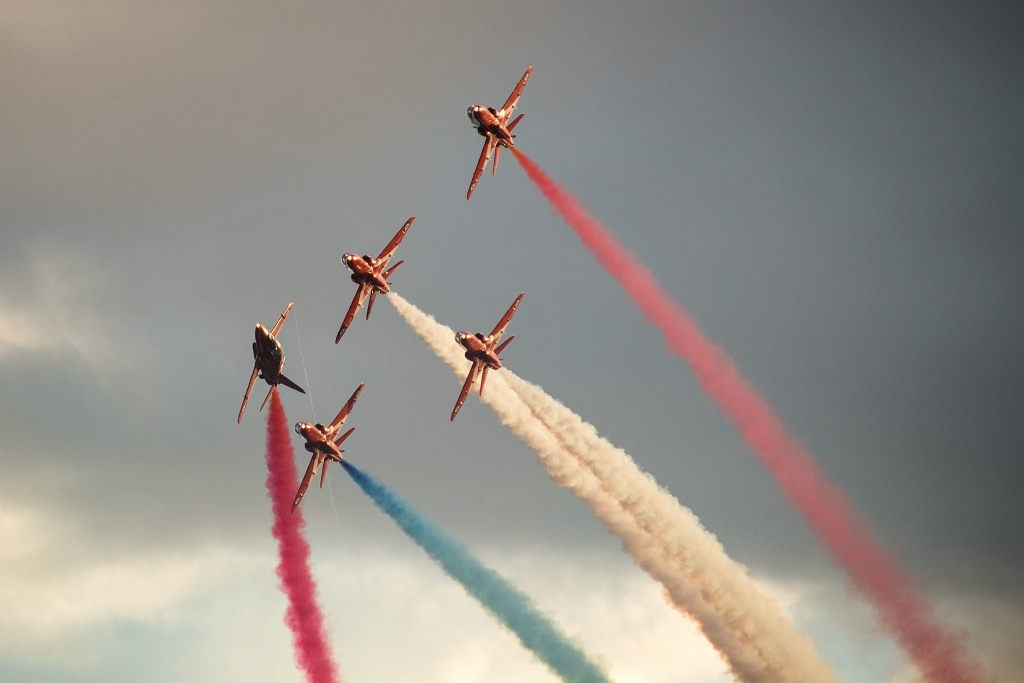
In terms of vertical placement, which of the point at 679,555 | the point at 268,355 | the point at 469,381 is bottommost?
the point at 679,555

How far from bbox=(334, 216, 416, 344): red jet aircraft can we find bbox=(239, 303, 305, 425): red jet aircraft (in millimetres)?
5039

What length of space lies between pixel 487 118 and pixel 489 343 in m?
15.1

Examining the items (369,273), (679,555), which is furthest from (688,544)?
(369,273)

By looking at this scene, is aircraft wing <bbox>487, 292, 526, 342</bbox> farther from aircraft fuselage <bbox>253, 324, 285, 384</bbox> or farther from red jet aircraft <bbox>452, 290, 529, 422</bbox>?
aircraft fuselage <bbox>253, 324, 285, 384</bbox>

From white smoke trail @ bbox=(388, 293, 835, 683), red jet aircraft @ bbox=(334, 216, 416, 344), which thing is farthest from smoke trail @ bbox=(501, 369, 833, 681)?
red jet aircraft @ bbox=(334, 216, 416, 344)

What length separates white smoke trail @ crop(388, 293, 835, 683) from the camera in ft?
328

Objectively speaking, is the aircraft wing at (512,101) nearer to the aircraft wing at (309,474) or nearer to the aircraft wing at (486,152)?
the aircraft wing at (486,152)

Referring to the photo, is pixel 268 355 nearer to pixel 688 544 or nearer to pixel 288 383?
pixel 288 383

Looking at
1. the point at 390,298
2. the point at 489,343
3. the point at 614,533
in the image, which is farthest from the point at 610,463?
the point at 390,298

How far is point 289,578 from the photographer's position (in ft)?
339

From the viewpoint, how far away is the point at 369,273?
102000 mm

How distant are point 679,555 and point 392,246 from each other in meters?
28.5

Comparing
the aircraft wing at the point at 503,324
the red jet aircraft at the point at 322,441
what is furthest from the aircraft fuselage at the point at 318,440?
the aircraft wing at the point at 503,324

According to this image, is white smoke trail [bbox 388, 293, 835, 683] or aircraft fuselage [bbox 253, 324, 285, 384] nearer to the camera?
aircraft fuselage [bbox 253, 324, 285, 384]
